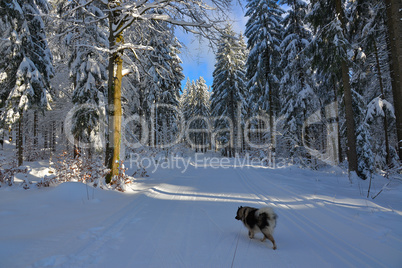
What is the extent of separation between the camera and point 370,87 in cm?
1546

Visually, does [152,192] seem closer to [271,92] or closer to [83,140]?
[83,140]

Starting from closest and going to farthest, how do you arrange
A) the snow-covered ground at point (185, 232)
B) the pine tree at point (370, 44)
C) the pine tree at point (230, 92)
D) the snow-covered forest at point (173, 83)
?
the snow-covered ground at point (185, 232) < the snow-covered forest at point (173, 83) < the pine tree at point (370, 44) < the pine tree at point (230, 92)

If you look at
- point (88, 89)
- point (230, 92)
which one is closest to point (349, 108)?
point (88, 89)

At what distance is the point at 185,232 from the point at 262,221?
1451 mm

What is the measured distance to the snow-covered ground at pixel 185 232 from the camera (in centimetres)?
278

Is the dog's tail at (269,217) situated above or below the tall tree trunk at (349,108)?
below

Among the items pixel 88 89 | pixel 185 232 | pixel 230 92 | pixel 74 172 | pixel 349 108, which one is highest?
pixel 230 92

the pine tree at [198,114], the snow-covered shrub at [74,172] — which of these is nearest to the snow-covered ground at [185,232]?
the snow-covered shrub at [74,172]

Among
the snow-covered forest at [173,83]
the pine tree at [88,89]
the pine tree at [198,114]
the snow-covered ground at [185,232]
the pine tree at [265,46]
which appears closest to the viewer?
the snow-covered ground at [185,232]

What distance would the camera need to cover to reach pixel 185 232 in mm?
3727

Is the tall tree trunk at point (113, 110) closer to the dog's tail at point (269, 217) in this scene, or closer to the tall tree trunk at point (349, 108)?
the dog's tail at point (269, 217)

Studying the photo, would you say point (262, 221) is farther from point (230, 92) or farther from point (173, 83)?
point (230, 92)

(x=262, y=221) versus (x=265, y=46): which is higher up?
(x=265, y=46)

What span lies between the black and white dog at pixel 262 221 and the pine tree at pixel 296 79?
13703 mm
